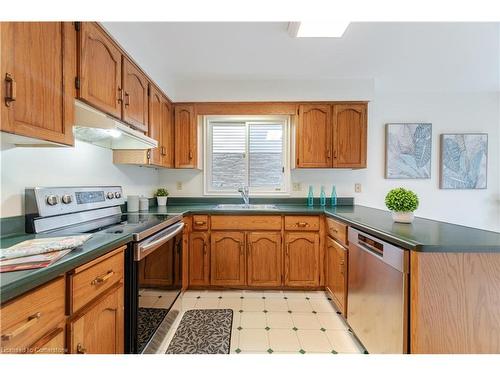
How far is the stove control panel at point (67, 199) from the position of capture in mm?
1182

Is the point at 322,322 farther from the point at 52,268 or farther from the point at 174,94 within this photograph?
the point at 174,94

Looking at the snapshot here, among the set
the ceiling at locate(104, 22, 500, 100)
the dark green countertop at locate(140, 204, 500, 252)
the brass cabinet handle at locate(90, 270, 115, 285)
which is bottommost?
the brass cabinet handle at locate(90, 270, 115, 285)

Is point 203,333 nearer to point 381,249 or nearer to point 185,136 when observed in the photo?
point 381,249

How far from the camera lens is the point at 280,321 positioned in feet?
6.16

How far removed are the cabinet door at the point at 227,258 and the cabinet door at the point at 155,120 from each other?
0.97 m

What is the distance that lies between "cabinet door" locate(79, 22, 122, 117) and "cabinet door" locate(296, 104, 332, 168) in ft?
6.01

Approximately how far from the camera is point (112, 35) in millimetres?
1502

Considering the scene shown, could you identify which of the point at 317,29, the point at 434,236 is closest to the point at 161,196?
the point at 317,29

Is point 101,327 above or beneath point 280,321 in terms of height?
above

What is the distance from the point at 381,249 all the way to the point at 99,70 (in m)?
1.96

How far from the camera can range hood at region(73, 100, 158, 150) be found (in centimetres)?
123

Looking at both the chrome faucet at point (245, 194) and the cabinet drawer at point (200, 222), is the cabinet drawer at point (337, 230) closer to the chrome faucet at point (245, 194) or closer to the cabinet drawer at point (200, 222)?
the chrome faucet at point (245, 194)

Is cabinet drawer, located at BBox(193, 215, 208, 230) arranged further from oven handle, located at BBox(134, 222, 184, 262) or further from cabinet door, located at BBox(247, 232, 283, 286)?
oven handle, located at BBox(134, 222, 184, 262)

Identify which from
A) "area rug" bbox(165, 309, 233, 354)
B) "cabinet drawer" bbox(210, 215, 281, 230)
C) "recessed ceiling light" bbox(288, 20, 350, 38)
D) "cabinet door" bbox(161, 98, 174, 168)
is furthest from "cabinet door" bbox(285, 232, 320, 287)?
"recessed ceiling light" bbox(288, 20, 350, 38)
